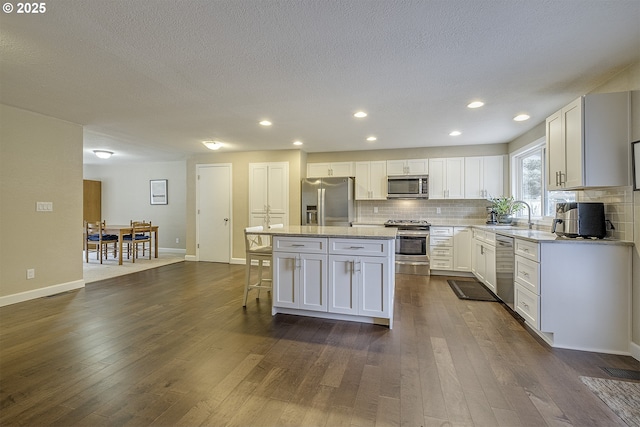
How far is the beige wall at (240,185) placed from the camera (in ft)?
19.0

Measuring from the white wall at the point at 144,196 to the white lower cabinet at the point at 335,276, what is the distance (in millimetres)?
5567

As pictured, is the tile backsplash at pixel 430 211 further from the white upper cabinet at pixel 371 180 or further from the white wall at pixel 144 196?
the white wall at pixel 144 196

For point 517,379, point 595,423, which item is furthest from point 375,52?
point 595,423

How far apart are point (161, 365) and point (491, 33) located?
129 inches

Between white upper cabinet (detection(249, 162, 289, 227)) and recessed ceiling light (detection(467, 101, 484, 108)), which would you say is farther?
white upper cabinet (detection(249, 162, 289, 227))

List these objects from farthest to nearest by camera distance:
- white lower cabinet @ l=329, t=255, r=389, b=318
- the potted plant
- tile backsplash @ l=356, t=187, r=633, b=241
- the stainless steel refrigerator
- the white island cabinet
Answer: the stainless steel refrigerator, tile backsplash @ l=356, t=187, r=633, b=241, the potted plant, white lower cabinet @ l=329, t=255, r=389, b=318, the white island cabinet

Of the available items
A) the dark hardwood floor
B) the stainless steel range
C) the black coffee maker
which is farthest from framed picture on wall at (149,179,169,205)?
the black coffee maker

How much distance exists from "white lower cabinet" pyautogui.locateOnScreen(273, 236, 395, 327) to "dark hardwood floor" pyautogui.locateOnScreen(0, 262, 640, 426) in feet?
0.62

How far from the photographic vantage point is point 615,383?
1.92 metres

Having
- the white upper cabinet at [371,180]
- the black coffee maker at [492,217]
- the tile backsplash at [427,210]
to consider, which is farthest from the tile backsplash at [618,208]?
the white upper cabinet at [371,180]

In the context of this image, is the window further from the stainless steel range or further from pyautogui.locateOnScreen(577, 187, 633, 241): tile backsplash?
the stainless steel range

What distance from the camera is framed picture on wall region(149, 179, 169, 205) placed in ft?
25.2

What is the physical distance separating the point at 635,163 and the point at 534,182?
229 cm

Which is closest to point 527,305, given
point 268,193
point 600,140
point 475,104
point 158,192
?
point 600,140
